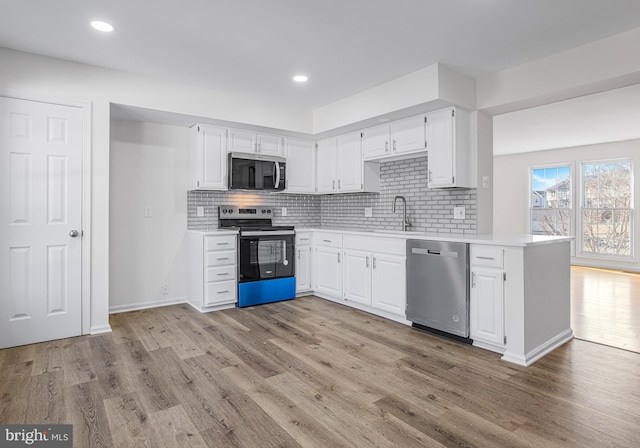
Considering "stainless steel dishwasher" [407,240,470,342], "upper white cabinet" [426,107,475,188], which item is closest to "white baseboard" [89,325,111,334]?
"stainless steel dishwasher" [407,240,470,342]

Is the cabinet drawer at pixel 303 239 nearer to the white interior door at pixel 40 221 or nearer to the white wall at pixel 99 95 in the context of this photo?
the white wall at pixel 99 95

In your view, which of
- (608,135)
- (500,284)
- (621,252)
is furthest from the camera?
(621,252)

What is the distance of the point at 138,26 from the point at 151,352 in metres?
2.48

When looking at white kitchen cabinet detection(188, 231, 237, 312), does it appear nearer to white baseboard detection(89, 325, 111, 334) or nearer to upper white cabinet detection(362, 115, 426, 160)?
white baseboard detection(89, 325, 111, 334)

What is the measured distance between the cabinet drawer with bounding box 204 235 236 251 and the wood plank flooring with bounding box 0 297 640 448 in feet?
3.30

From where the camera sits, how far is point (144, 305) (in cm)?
434

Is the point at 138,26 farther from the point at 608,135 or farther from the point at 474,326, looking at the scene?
the point at 608,135

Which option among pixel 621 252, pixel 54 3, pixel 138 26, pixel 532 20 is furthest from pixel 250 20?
pixel 621 252

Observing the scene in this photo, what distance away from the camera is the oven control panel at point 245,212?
477cm

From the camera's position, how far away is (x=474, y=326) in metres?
3.08

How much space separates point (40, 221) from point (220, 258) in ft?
5.50

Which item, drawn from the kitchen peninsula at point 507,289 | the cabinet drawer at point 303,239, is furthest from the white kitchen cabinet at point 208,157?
the kitchen peninsula at point 507,289

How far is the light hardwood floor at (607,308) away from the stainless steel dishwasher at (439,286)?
1.19 metres

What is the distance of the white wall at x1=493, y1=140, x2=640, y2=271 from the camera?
698 centimetres
